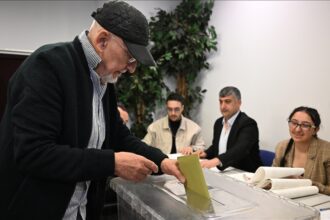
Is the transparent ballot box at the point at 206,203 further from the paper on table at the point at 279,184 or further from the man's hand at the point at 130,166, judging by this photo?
the paper on table at the point at 279,184

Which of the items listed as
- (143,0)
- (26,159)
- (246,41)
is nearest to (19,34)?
(143,0)

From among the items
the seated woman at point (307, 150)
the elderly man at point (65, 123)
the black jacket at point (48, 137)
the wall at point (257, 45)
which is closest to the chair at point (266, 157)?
the wall at point (257, 45)

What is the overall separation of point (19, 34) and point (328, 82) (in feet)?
10.9

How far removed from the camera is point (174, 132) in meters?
3.41

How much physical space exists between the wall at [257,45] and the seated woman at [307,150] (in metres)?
0.60

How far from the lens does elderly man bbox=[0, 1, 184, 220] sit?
2.68 ft

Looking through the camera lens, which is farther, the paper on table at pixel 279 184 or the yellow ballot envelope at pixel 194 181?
the paper on table at pixel 279 184

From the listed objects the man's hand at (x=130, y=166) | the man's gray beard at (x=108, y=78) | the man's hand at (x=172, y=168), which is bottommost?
the man's hand at (x=172, y=168)

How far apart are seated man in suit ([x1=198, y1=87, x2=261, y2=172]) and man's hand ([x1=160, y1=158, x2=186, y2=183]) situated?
50.0 inches

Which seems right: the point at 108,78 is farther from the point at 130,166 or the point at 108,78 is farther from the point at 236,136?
the point at 236,136

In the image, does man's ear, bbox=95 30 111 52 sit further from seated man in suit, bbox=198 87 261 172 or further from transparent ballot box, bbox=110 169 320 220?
seated man in suit, bbox=198 87 261 172

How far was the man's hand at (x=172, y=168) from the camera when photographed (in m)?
1.14

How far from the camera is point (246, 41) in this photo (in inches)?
136

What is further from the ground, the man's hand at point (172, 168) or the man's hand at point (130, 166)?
the man's hand at point (130, 166)
